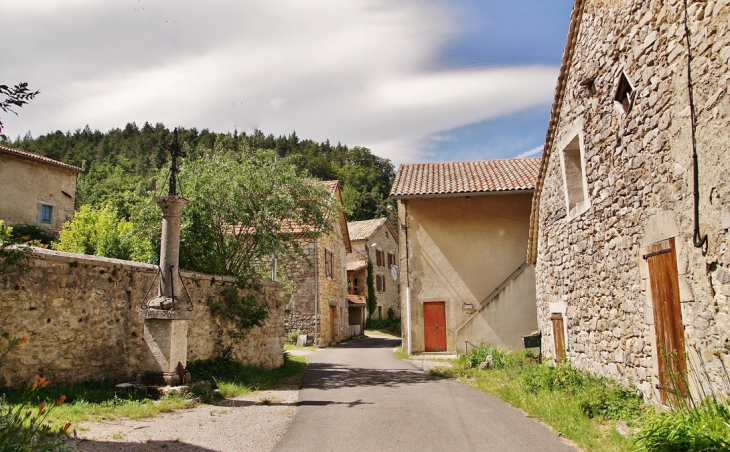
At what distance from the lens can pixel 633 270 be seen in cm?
715

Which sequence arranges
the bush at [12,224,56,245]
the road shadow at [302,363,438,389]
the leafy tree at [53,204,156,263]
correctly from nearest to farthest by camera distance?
the road shadow at [302,363,438,389] < the leafy tree at [53,204,156,263] < the bush at [12,224,56,245]

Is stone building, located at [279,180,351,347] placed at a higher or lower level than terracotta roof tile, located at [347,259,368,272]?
lower

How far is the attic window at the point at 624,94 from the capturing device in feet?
23.2

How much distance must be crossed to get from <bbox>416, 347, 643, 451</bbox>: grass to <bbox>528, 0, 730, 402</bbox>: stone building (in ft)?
1.10

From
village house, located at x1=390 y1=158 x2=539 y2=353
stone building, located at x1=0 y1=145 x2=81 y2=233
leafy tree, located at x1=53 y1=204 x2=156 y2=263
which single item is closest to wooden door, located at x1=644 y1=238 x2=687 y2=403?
village house, located at x1=390 y1=158 x2=539 y2=353

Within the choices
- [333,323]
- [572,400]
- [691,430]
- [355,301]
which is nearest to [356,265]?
[355,301]

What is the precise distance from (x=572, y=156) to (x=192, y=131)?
201 feet

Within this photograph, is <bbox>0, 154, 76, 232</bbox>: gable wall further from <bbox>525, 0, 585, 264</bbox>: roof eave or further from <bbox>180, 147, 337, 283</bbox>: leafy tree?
<bbox>525, 0, 585, 264</bbox>: roof eave

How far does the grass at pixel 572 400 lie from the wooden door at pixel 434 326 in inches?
247

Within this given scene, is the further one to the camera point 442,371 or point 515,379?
point 442,371

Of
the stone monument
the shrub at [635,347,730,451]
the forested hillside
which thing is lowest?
the shrub at [635,347,730,451]

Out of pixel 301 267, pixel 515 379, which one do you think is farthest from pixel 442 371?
pixel 301 267

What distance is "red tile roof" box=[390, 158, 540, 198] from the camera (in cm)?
1756

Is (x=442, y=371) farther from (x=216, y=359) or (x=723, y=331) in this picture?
(x=723, y=331)
